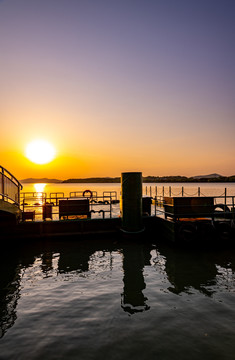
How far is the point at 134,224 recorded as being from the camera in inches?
716

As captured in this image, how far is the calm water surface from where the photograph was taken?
644 centimetres

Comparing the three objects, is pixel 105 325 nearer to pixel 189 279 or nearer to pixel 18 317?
pixel 18 317

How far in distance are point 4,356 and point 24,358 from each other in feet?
1.75

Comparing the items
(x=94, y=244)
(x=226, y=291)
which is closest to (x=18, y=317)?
(x=226, y=291)

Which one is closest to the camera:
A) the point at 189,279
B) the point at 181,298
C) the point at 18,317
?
the point at 18,317

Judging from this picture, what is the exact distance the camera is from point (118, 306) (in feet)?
28.5

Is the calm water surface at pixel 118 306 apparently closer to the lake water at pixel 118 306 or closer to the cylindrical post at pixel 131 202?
the lake water at pixel 118 306

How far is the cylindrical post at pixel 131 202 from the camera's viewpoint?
704 inches

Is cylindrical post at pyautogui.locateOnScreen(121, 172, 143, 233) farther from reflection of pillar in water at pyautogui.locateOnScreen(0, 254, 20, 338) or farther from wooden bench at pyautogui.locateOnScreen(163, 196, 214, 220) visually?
reflection of pillar in water at pyautogui.locateOnScreen(0, 254, 20, 338)

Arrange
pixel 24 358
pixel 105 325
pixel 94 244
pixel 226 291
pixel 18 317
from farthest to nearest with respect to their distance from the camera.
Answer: pixel 94 244
pixel 226 291
pixel 18 317
pixel 105 325
pixel 24 358

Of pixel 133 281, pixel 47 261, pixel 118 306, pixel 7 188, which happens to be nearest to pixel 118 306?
pixel 118 306

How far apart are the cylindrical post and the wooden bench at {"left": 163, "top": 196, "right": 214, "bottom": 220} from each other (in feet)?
7.57

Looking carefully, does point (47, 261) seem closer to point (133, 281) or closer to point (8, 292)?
point (8, 292)

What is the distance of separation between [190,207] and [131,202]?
4072mm
